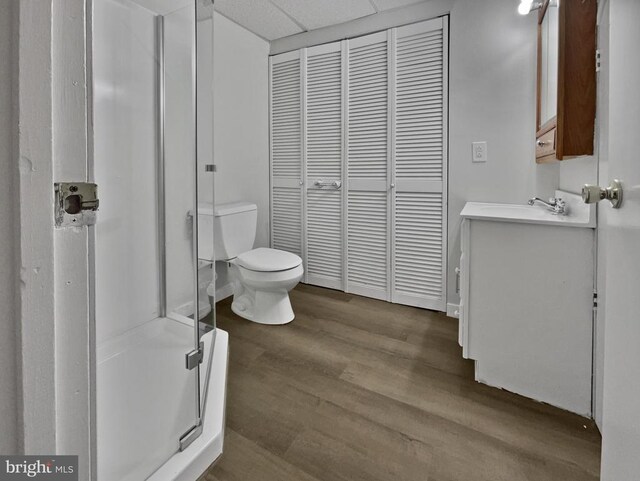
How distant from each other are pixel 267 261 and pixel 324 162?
105 cm

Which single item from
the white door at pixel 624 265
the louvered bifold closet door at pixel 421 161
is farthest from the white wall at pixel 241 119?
the white door at pixel 624 265

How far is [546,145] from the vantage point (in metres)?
1.72

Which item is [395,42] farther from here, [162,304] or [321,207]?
[162,304]

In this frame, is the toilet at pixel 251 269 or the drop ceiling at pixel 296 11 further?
the drop ceiling at pixel 296 11

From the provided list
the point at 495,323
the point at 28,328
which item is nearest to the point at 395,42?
the point at 495,323

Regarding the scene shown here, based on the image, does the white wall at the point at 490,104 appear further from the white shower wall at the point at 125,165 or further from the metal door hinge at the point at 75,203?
the metal door hinge at the point at 75,203

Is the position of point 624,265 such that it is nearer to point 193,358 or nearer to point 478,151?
point 193,358

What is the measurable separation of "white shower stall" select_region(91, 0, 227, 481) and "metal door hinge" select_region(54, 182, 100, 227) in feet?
1.04

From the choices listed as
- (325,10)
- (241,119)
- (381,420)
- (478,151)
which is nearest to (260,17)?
(325,10)

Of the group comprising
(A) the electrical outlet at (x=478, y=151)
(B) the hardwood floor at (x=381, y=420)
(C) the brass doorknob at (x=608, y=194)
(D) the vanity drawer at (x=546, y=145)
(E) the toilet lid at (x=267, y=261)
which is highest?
(A) the electrical outlet at (x=478, y=151)

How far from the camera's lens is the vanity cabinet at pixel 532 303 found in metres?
1.38

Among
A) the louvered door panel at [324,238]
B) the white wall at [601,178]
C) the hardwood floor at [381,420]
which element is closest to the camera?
the hardwood floor at [381,420]

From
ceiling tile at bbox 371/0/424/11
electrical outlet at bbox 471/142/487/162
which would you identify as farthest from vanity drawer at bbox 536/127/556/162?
ceiling tile at bbox 371/0/424/11

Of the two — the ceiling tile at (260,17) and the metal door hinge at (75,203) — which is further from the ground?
the ceiling tile at (260,17)
